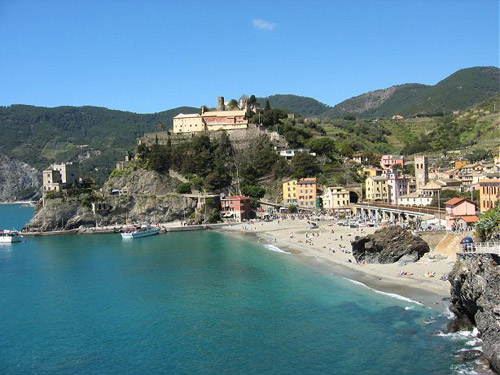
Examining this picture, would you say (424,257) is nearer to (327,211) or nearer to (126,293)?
(126,293)

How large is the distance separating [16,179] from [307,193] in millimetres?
138229

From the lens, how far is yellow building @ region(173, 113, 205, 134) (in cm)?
7981

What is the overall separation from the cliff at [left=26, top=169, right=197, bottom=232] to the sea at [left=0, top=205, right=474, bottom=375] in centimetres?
2507

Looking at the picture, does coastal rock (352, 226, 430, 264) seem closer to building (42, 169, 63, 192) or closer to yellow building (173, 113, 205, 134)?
building (42, 169, 63, 192)

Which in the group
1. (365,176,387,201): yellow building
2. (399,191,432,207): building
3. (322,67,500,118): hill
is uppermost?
(322,67,500,118): hill

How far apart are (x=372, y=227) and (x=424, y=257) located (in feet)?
51.4

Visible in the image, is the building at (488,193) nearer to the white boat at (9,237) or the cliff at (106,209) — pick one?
the cliff at (106,209)

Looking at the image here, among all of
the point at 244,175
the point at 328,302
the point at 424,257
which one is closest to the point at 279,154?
the point at 244,175

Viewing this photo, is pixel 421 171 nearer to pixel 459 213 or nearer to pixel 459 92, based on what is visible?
pixel 459 213

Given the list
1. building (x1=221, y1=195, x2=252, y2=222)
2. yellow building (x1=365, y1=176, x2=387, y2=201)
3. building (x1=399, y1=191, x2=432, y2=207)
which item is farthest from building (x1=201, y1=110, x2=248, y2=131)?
building (x1=399, y1=191, x2=432, y2=207)

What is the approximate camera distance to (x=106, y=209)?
214 feet

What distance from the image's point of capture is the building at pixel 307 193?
65000mm

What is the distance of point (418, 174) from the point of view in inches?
2377

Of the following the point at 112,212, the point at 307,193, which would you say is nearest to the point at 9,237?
the point at 112,212
